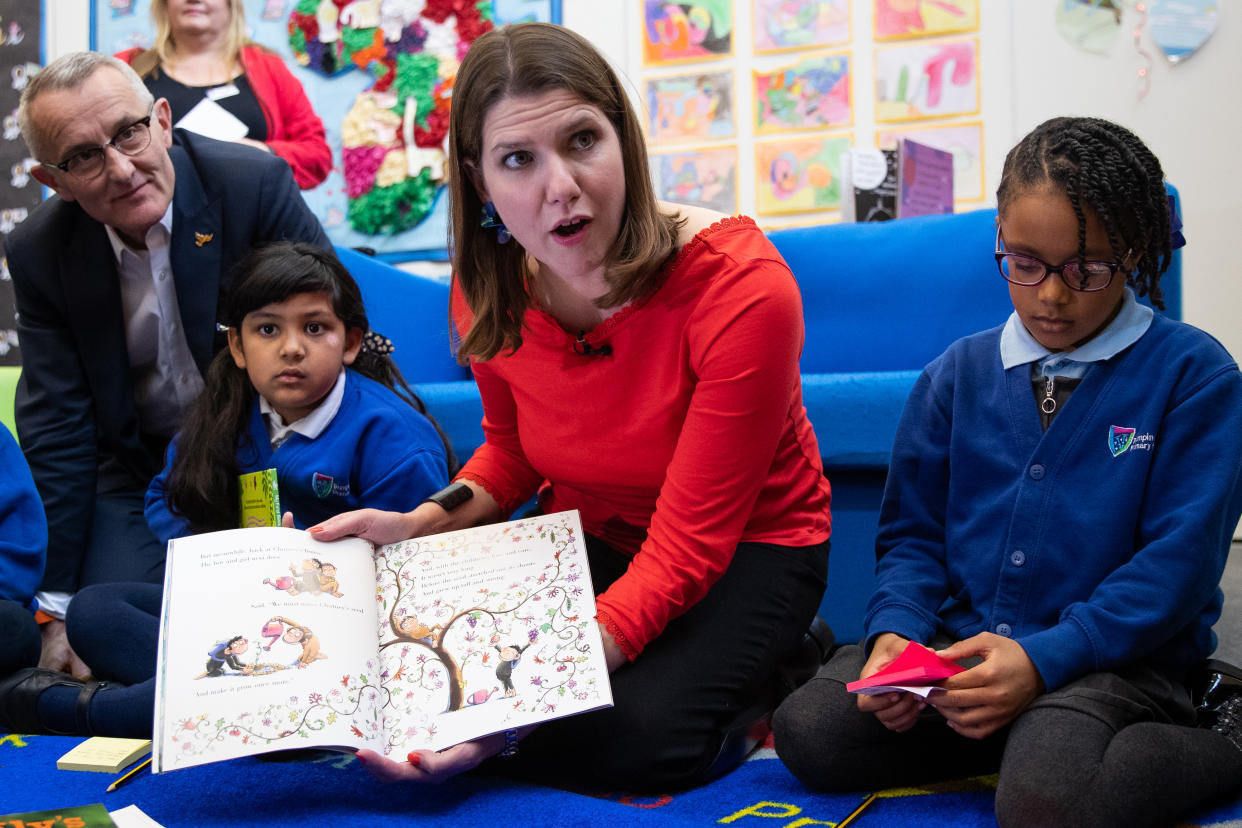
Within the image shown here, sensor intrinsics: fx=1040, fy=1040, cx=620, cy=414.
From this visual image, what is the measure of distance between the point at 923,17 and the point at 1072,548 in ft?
7.78

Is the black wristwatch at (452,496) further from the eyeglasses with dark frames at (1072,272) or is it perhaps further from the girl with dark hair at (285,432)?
the eyeglasses with dark frames at (1072,272)

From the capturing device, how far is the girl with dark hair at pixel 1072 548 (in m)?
1.00

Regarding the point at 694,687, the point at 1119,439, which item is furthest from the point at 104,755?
the point at 1119,439

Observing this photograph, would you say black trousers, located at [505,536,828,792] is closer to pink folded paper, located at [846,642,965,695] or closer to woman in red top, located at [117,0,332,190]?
pink folded paper, located at [846,642,965,695]

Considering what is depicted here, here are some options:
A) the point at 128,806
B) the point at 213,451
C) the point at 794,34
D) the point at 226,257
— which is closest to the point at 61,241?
the point at 226,257

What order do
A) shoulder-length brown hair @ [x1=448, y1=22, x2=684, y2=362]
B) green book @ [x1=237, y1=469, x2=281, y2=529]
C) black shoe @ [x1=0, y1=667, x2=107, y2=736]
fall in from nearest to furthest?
shoulder-length brown hair @ [x1=448, y1=22, x2=684, y2=362] < black shoe @ [x1=0, y1=667, x2=107, y2=736] < green book @ [x1=237, y1=469, x2=281, y2=529]

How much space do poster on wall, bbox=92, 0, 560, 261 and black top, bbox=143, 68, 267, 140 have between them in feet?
2.04

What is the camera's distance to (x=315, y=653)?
1.09 meters

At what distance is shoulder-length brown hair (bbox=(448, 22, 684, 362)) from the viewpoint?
1.14m

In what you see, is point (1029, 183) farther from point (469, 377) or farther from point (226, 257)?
point (469, 377)

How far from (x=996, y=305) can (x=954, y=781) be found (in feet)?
3.58

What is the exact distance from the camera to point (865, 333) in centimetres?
217

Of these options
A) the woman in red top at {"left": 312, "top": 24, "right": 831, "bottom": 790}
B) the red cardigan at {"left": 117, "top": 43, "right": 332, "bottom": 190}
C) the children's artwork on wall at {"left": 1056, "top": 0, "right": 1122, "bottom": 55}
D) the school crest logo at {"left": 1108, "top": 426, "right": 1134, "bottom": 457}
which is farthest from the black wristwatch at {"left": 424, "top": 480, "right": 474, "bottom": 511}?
the children's artwork on wall at {"left": 1056, "top": 0, "right": 1122, "bottom": 55}

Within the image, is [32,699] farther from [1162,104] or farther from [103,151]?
[1162,104]
